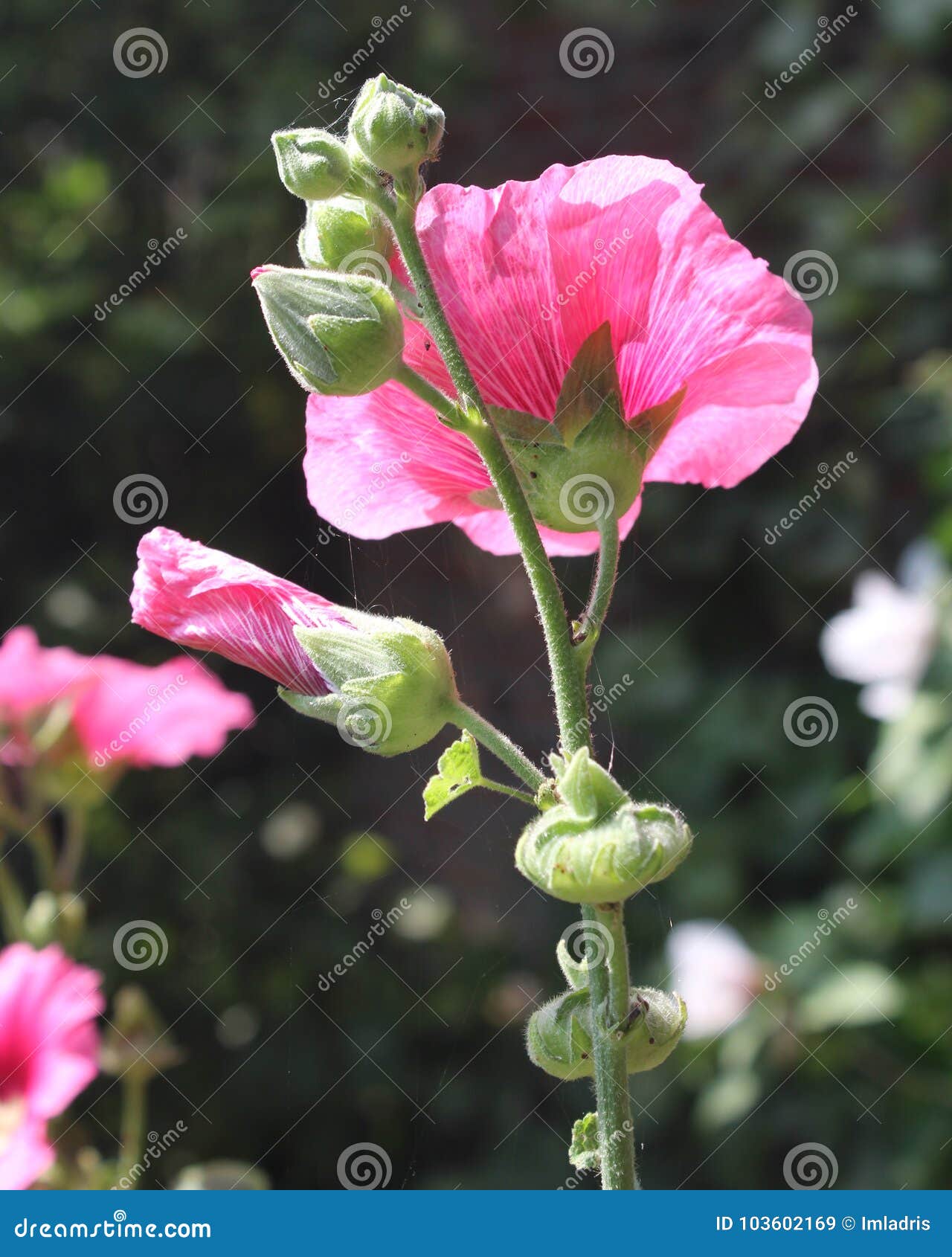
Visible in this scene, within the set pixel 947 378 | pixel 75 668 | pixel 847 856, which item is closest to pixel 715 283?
pixel 75 668

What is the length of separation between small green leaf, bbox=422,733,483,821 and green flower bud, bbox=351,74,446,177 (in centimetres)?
21

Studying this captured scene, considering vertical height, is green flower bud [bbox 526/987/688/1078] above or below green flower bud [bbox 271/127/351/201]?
below

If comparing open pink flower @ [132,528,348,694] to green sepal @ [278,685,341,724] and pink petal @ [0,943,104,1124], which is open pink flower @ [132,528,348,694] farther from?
pink petal @ [0,943,104,1124]

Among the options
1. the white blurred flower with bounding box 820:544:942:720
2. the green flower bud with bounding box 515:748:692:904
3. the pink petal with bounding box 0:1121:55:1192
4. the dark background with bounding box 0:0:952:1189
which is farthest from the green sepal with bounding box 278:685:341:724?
the dark background with bounding box 0:0:952:1189

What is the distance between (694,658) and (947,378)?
52 cm

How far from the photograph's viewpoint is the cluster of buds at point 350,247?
47cm

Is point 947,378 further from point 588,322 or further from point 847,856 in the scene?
point 588,322

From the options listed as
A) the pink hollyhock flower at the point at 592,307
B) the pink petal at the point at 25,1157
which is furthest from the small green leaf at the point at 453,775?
the pink petal at the point at 25,1157

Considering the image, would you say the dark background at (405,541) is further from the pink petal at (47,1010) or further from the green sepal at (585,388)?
the green sepal at (585,388)

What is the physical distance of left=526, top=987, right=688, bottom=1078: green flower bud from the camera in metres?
0.46

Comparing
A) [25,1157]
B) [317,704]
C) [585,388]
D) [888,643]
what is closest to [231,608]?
[317,704]

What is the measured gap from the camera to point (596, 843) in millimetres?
417

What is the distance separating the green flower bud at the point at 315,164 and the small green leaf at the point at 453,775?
0.69 feet

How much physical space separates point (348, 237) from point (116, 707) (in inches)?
27.2
